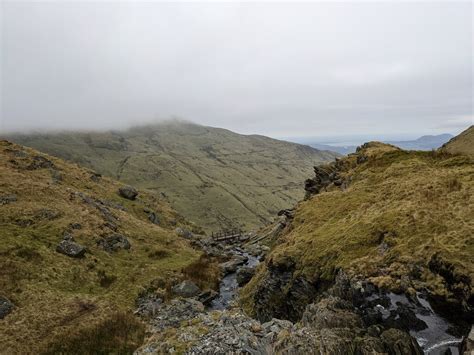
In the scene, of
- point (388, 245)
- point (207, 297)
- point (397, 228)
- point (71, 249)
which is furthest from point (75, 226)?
point (397, 228)

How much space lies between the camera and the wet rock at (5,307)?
1310 inches

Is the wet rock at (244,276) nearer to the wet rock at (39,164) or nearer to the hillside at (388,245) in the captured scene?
the hillside at (388,245)

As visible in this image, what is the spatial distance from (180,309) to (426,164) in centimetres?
3403

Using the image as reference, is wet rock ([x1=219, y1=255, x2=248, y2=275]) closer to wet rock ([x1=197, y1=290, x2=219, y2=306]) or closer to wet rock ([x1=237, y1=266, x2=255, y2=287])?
wet rock ([x1=237, y1=266, x2=255, y2=287])

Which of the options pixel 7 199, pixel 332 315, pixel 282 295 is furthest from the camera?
pixel 7 199

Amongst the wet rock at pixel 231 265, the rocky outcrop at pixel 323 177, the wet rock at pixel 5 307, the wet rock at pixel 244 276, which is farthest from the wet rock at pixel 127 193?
the wet rock at pixel 5 307

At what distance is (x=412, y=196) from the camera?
33.4 metres

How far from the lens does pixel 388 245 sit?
2811cm

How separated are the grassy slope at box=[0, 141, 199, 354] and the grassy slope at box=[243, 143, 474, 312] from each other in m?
16.8

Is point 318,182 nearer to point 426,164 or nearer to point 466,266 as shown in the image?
point 426,164

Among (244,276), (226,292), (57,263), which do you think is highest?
A: (57,263)

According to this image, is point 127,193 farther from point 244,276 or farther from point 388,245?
point 388,245

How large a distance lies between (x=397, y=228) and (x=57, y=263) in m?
40.0

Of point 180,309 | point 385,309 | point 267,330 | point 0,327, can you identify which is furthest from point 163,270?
point 385,309
